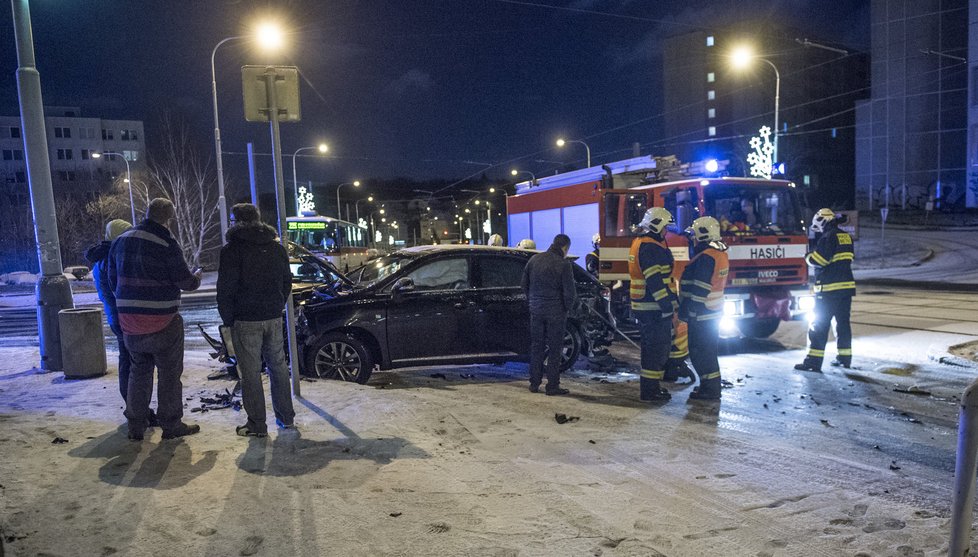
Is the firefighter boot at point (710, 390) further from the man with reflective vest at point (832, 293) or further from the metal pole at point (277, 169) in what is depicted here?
the metal pole at point (277, 169)

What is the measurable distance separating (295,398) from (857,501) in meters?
4.68

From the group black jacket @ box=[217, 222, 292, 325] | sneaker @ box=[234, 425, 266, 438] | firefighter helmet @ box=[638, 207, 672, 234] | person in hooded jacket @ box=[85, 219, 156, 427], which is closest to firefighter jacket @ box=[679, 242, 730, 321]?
firefighter helmet @ box=[638, 207, 672, 234]

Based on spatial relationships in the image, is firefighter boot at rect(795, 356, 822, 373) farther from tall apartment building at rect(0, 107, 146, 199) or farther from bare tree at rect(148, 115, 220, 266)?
tall apartment building at rect(0, 107, 146, 199)

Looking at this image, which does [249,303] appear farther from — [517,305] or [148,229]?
[517,305]

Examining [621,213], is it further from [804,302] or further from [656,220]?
[656,220]

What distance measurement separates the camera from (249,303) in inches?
188

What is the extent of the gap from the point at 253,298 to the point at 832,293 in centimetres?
715

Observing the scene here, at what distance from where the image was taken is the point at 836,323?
8.24 metres

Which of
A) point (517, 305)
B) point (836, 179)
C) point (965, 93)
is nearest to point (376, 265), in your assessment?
point (517, 305)

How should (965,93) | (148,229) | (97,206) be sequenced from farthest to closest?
(965,93), (97,206), (148,229)

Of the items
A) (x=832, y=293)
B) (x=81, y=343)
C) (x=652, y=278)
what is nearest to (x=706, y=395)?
(x=652, y=278)

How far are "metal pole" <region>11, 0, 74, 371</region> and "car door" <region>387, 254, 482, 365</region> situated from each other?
400 centimetres

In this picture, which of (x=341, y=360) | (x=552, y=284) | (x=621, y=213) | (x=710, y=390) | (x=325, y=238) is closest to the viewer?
(x=710, y=390)

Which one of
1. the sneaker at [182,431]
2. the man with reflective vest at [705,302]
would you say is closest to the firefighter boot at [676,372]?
the man with reflective vest at [705,302]
